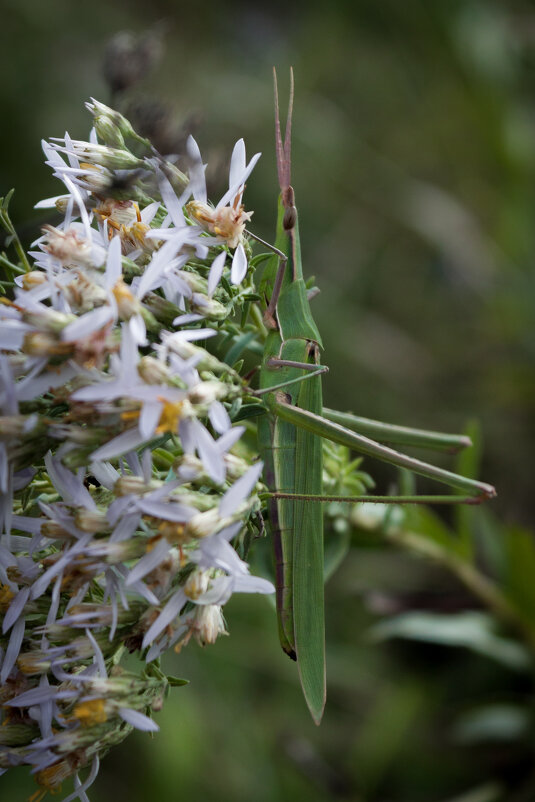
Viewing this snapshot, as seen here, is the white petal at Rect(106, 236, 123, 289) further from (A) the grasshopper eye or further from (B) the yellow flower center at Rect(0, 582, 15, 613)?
(B) the yellow flower center at Rect(0, 582, 15, 613)

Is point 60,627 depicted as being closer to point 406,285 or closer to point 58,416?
point 58,416

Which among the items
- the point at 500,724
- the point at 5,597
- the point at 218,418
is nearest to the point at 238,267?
the point at 218,418

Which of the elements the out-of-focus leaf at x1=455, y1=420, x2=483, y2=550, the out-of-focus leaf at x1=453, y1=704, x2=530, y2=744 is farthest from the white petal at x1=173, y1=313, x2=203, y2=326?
the out-of-focus leaf at x1=453, y1=704, x2=530, y2=744

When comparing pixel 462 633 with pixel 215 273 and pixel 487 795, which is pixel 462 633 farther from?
pixel 215 273

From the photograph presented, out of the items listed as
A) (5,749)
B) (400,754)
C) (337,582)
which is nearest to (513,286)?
(337,582)

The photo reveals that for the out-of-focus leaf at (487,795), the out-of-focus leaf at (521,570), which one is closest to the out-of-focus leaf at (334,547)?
the out-of-focus leaf at (521,570)
